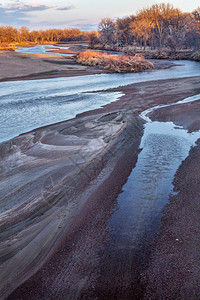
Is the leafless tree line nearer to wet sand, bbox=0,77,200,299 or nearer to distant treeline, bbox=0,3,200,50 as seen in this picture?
distant treeline, bbox=0,3,200,50

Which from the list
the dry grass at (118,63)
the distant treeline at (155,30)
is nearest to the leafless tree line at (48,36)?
the distant treeline at (155,30)

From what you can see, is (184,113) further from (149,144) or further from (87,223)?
(87,223)

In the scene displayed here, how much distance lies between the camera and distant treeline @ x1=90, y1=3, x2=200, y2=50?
57412 millimetres

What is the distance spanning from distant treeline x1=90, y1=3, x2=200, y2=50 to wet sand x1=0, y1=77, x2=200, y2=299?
174 ft

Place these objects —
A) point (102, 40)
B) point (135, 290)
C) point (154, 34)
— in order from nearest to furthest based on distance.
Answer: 1. point (135, 290)
2. point (154, 34)
3. point (102, 40)

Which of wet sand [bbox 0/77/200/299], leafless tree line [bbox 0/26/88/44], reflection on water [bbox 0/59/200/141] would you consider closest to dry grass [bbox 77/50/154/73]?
reflection on water [bbox 0/59/200/141]

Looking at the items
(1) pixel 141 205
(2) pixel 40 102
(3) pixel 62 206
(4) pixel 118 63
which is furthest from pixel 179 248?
(4) pixel 118 63

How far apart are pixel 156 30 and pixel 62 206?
232 ft

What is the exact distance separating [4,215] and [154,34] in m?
70.0

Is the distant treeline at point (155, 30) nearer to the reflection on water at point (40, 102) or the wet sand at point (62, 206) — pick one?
the reflection on water at point (40, 102)

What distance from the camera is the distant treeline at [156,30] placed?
57.4m

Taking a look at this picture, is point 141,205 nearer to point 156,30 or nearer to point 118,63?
point 118,63

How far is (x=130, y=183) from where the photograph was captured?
527 cm

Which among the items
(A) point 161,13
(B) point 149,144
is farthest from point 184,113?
(A) point 161,13
